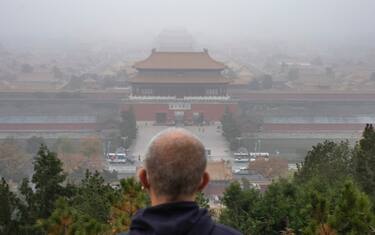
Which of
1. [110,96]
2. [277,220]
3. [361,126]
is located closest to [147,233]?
[277,220]

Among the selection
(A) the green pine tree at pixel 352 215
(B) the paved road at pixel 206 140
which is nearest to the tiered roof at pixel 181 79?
(B) the paved road at pixel 206 140

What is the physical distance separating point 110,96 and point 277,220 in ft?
49.5

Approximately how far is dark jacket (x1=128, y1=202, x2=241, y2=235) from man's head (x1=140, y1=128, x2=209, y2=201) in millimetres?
28

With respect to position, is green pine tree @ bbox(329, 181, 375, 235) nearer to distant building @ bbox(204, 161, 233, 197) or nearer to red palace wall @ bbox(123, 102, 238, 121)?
distant building @ bbox(204, 161, 233, 197)

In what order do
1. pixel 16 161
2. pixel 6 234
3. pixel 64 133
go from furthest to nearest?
pixel 64 133 → pixel 16 161 → pixel 6 234

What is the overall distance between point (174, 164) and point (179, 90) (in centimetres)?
1790

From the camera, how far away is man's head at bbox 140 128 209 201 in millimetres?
1153

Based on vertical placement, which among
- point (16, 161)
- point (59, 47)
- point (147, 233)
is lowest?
point (16, 161)

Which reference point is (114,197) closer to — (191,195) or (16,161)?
(191,195)

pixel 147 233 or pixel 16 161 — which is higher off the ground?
Answer: pixel 147 233

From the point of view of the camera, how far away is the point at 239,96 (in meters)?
19.9

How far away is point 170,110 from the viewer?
18266 mm

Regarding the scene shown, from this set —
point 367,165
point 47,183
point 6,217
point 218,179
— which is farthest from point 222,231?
point 218,179

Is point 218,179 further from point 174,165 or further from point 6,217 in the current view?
point 174,165
